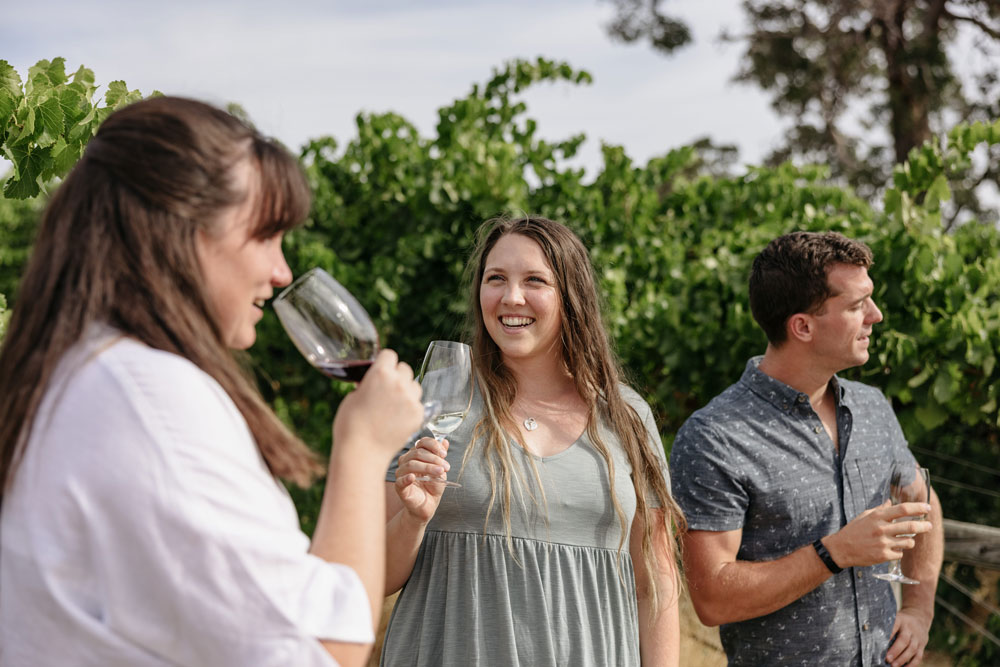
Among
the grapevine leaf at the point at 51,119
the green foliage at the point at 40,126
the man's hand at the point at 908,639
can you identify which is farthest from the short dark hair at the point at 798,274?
the grapevine leaf at the point at 51,119

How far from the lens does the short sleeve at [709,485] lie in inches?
112

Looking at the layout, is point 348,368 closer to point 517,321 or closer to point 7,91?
point 517,321

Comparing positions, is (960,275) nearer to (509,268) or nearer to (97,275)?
(509,268)

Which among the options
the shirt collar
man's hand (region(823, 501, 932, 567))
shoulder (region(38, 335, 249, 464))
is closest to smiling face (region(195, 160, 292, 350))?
shoulder (region(38, 335, 249, 464))

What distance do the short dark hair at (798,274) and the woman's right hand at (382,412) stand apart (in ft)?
6.54

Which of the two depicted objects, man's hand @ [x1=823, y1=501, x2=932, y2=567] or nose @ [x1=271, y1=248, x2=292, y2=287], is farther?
man's hand @ [x1=823, y1=501, x2=932, y2=567]

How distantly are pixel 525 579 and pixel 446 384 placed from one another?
0.68 metres

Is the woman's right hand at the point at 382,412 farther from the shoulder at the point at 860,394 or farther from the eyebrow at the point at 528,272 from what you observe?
the shoulder at the point at 860,394

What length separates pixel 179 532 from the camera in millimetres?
1141

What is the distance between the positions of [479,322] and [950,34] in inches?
540

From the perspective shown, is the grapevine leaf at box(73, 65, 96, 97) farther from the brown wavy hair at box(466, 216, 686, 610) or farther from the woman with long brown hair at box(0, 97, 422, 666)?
the woman with long brown hair at box(0, 97, 422, 666)

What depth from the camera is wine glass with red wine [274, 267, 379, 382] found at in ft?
5.05

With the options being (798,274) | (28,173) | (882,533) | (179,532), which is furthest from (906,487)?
(28,173)

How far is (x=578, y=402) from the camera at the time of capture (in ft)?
8.89
